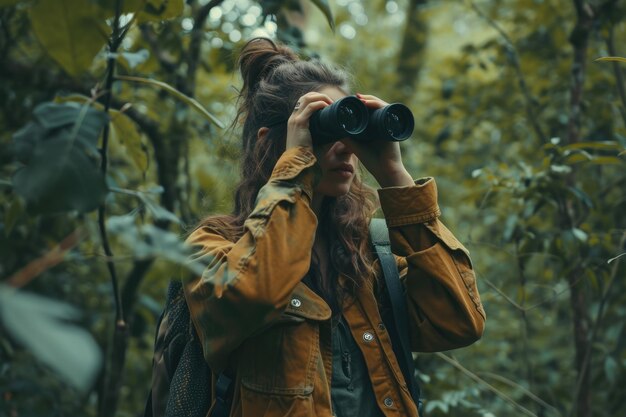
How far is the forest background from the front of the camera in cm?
109

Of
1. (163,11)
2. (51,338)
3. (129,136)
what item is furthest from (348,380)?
(51,338)

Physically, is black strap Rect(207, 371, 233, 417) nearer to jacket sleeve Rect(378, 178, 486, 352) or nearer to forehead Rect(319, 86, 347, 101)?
jacket sleeve Rect(378, 178, 486, 352)

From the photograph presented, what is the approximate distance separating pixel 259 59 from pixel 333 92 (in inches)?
13.7

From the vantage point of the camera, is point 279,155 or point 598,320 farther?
point 598,320

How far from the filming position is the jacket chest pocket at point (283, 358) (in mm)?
1744

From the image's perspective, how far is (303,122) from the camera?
6.27ft

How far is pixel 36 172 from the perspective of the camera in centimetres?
101

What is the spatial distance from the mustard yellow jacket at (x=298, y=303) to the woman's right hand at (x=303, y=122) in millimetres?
40

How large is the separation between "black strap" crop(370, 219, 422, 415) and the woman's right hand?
412mm

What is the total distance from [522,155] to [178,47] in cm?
199

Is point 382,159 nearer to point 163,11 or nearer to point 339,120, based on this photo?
point 339,120

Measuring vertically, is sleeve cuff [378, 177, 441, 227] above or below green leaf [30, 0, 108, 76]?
below

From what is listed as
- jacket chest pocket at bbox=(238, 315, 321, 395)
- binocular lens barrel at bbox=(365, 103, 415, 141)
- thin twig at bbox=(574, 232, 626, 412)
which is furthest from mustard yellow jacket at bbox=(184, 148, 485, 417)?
thin twig at bbox=(574, 232, 626, 412)

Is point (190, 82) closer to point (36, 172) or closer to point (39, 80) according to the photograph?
point (39, 80)
